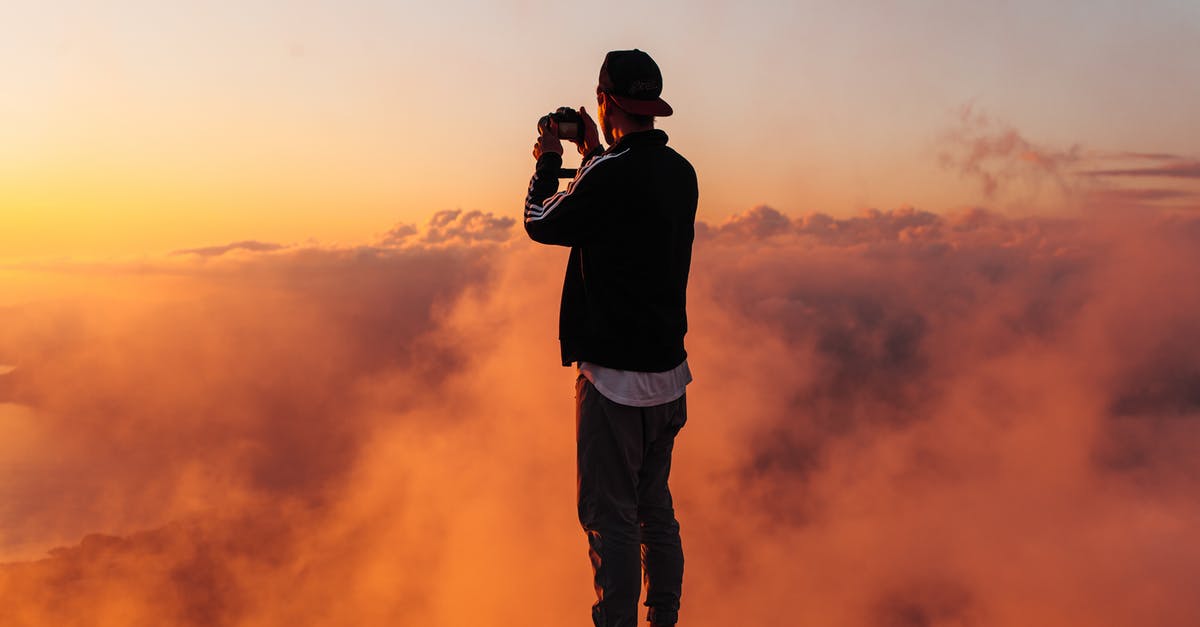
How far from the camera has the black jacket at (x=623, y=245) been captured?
3.97 metres

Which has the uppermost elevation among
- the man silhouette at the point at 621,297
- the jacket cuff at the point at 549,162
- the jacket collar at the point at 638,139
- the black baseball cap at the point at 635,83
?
the black baseball cap at the point at 635,83

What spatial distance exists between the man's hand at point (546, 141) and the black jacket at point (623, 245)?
356mm

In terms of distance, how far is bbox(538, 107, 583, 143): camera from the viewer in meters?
4.58

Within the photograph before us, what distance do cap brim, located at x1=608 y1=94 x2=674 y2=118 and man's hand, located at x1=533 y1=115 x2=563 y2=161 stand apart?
0.46 m

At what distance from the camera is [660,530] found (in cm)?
447

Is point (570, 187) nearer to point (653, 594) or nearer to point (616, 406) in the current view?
point (616, 406)

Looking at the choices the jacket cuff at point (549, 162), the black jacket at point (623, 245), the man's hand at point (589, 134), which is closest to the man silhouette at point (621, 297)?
the black jacket at point (623, 245)

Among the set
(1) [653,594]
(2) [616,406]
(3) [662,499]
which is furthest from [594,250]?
(1) [653,594]

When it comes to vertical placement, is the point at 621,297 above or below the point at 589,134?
below

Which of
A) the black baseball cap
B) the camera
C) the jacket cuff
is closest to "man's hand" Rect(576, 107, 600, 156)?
the camera

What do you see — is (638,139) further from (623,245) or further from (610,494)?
(610,494)

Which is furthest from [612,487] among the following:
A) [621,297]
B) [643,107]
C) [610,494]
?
[643,107]

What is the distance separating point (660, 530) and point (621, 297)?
48.3 inches

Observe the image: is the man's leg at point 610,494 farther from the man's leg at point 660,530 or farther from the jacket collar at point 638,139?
the jacket collar at point 638,139
